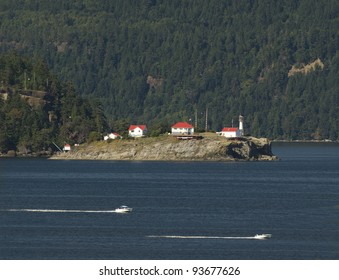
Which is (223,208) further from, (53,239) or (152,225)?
(53,239)

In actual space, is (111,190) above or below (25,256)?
below

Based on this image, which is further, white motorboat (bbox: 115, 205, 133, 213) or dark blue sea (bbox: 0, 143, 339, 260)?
white motorboat (bbox: 115, 205, 133, 213)

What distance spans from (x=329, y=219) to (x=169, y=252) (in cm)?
3657

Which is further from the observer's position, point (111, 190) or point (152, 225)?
point (111, 190)

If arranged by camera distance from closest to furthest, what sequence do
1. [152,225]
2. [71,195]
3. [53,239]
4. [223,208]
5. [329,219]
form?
[53,239] < [152,225] < [329,219] < [223,208] < [71,195]

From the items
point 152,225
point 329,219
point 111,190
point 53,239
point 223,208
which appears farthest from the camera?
point 111,190

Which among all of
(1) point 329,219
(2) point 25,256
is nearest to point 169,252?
(2) point 25,256

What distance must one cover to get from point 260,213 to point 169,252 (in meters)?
42.3

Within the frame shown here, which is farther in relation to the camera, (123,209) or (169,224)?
(123,209)

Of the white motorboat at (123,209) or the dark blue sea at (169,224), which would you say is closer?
the dark blue sea at (169,224)

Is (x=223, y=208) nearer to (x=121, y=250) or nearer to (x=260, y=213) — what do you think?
(x=260, y=213)

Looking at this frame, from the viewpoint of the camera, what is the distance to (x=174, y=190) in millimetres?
195250

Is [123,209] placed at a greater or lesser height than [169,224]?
lesser

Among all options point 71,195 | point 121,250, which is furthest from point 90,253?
point 71,195
